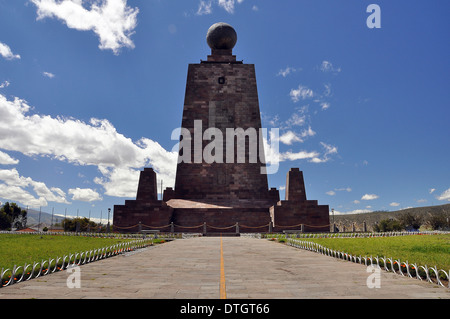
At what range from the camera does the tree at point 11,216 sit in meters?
59.9

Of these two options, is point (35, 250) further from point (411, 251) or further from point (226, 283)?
point (411, 251)

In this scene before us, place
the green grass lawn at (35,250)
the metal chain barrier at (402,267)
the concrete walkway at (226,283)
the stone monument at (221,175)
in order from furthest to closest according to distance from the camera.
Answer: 1. the stone monument at (221,175)
2. the green grass lawn at (35,250)
3. the metal chain barrier at (402,267)
4. the concrete walkway at (226,283)

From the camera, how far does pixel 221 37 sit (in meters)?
44.9

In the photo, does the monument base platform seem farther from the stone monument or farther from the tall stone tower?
the tall stone tower

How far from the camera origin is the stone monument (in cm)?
3266

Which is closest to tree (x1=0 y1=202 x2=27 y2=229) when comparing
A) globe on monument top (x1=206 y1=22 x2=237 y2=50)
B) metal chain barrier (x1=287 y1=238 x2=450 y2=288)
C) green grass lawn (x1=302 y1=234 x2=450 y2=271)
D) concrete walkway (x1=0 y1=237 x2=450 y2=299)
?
globe on monument top (x1=206 y1=22 x2=237 y2=50)

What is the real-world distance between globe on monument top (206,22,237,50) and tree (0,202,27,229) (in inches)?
1881

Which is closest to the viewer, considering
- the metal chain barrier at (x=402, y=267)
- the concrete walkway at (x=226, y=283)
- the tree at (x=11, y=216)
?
the concrete walkway at (x=226, y=283)

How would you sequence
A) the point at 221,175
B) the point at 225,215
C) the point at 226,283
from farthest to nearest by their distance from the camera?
the point at 221,175 < the point at 225,215 < the point at 226,283

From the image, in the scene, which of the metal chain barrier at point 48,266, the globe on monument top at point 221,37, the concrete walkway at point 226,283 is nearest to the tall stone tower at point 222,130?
the globe on monument top at point 221,37

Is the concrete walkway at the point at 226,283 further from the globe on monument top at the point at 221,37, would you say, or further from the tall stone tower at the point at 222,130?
the globe on monument top at the point at 221,37

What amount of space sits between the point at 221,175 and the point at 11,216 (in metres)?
46.6

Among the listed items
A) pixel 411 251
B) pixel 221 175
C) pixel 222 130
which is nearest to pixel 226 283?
pixel 411 251
